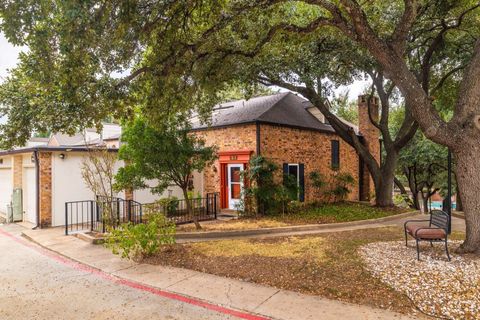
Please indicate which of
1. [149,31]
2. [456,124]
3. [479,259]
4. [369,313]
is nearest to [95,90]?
[149,31]

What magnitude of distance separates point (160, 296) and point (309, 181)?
11259 millimetres

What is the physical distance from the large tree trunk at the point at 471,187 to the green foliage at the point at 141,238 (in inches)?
258

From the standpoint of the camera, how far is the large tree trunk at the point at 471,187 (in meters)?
6.27

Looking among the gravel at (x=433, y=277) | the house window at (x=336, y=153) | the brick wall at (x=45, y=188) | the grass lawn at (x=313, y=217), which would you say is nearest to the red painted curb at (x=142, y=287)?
the gravel at (x=433, y=277)

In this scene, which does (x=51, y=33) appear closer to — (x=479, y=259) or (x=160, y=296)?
(x=160, y=296)

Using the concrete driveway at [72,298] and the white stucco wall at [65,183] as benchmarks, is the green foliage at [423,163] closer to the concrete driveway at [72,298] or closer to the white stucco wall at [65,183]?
the white stucco wall at [65,183]

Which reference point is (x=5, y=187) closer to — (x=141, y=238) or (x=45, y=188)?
(x=45, y=188)

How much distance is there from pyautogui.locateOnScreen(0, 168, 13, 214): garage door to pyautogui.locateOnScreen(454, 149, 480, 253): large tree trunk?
1806 centimetres

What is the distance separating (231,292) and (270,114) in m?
9.85

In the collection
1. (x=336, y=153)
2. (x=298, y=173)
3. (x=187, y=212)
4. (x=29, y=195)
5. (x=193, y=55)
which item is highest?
(x=193, y=55)

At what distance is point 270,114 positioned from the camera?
46.2ft

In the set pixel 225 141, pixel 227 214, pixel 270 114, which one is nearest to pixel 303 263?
pixel 227 214

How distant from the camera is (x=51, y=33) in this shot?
5.87 m

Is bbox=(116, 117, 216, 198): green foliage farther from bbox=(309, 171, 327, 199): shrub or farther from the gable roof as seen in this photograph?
bbox=(309, 171, 327, 199): shrub
